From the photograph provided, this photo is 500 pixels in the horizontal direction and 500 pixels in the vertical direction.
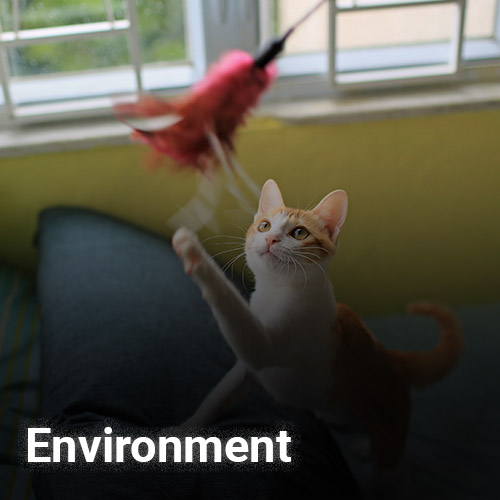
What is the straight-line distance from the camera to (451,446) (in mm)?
851

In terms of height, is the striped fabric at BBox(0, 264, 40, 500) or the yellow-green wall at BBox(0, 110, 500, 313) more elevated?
the yellow-green wall at BBox(0, 110, 500, 313)

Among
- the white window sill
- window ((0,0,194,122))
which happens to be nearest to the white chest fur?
the white window sill

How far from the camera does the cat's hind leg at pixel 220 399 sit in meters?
0.62

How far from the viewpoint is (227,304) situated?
0.52 m

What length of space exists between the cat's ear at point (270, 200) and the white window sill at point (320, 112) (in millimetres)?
398

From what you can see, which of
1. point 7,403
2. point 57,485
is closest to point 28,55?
point 7,403

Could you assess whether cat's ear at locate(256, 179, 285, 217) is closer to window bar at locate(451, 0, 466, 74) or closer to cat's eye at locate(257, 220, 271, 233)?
cat's eye at locate(257, 220, 271, 233)

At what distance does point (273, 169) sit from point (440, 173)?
28 centimetres

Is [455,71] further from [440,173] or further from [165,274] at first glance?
[165,274]

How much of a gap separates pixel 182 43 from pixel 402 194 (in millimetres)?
769

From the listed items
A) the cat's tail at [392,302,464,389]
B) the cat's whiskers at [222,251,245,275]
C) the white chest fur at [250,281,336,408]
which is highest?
the cat's whiskers at [222,251,245,275]

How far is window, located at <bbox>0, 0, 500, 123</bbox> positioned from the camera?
127 centimetres

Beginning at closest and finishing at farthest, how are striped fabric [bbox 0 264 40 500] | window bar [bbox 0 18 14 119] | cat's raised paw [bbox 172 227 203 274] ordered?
cat's raised paw [bbox 172 227 203 274] < striped fabric [bbox 0 264 40 500] < window bar [bbox 0 18 14 119]

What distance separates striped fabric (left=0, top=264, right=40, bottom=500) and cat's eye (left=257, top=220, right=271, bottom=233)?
1.75ft
